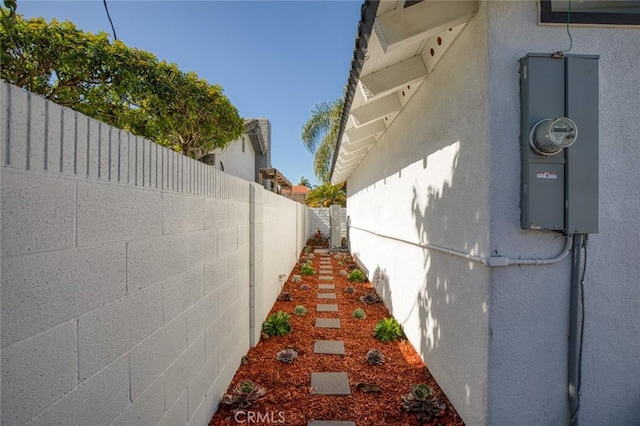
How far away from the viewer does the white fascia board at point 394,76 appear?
149 inches

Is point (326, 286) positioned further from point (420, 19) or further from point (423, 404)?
point (420, 19)

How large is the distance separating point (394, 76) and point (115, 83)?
6.08 metres

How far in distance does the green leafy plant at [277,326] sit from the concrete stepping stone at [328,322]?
63 centimetres

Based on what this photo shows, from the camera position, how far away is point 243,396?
3209 mm

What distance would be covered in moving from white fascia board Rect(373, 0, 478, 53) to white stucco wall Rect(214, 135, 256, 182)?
8.80 metres

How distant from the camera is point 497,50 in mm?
2529

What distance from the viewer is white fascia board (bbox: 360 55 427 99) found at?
3.79m

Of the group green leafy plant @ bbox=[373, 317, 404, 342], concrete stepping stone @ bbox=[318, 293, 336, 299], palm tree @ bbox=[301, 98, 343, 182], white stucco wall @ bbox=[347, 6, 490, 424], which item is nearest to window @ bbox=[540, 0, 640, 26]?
white stucco wall @ bbox=[347, 6, 490, 424]

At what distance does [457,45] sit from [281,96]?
48.7 feet

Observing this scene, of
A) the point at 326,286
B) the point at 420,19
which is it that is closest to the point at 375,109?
the point at 420,19

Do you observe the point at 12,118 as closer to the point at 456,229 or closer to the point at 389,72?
the point at 456,229

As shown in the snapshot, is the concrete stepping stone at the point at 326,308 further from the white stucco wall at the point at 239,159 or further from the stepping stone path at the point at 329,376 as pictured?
the white stucco wall at the point at 239,159

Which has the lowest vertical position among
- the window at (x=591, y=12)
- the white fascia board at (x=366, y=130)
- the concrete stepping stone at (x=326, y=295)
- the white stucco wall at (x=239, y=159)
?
the concrete stepping stone at (x=326, y=295)

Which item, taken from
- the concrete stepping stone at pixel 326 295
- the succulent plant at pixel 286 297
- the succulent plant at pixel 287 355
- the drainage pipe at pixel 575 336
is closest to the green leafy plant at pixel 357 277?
the concrete stepping stone at pixel 326 295
